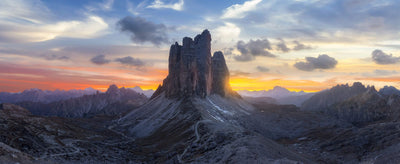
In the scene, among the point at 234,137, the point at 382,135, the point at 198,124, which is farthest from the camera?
the point at 198,124

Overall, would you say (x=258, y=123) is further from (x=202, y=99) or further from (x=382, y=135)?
(x=382, y=135)

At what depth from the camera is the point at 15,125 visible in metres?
92.5

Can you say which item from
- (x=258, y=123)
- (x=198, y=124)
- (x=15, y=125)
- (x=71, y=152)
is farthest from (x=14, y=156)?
(x=258, y=123)

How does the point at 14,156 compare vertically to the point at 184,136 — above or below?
above

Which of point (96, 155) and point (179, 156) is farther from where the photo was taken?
point (96, 155)

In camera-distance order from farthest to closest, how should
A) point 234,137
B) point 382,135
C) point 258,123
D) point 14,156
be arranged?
1. point 258,123
2. point 382,135
3. point 234,137
4. point 14,156

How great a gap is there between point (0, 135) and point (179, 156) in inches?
2131

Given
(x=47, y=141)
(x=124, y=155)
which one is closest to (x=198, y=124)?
(x=124, y=155)

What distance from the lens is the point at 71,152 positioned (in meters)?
85.0

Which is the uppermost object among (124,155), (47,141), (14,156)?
(14,156)

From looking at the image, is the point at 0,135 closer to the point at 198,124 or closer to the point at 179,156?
the point at 179,156

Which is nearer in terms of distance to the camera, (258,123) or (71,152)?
(71,152)

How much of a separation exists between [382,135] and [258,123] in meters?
97.5

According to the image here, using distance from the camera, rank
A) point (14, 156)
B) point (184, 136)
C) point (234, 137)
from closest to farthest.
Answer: point (14, 156)
point (234, 137)
point (184, 136)
